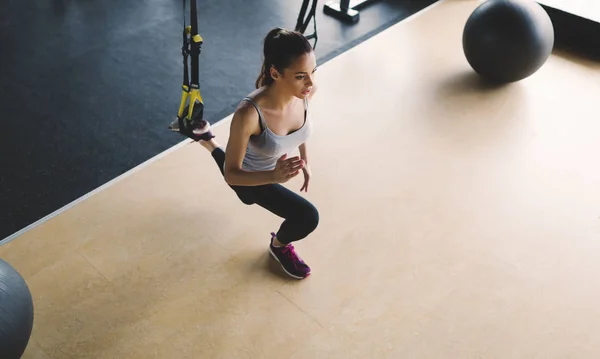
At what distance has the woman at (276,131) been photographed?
2082 mm

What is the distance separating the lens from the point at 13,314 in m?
2.05

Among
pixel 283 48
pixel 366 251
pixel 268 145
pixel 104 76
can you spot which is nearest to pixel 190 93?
pixel 268 145

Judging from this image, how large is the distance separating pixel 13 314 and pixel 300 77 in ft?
3.88

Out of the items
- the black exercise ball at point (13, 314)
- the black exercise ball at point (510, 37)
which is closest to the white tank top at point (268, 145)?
the black exercise ball at point (13, 314)

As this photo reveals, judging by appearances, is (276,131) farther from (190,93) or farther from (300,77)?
(190,93)

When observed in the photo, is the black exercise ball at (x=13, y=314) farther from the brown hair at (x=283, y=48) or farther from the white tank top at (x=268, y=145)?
the brown hair at (x=283, y=48)

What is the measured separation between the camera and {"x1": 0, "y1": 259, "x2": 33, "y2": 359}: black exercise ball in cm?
201

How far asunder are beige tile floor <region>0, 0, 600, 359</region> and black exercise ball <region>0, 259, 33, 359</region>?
10.5 inches

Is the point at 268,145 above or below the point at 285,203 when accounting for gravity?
above

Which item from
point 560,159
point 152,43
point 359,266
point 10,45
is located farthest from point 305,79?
point 10,45

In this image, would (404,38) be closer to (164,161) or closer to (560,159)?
(560,159)

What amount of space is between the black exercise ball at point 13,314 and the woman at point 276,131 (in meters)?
0.77

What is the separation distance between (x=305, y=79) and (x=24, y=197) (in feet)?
5.19

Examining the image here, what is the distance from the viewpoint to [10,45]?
3984mm
